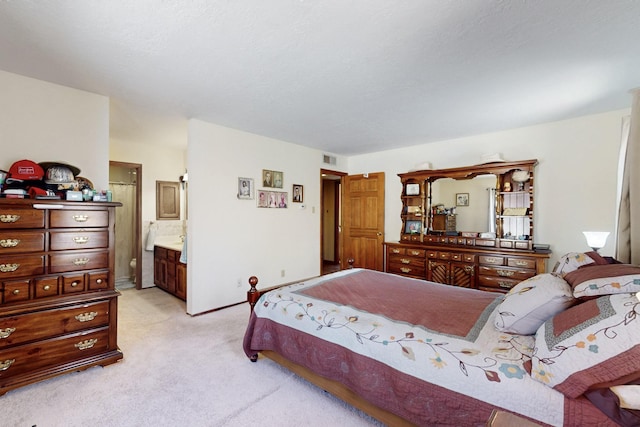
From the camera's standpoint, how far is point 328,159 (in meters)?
5.34

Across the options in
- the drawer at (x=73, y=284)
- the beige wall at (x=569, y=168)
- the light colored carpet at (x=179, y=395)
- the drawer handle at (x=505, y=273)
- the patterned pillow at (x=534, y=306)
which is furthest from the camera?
the drawer handle at (x=505, y=273)

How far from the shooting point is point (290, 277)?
15.4ft

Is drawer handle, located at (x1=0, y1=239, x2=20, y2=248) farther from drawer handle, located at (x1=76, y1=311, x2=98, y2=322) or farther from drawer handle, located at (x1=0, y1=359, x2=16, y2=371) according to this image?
drawer handle, located at (x1=0, y1=359, x2=16, y2=371)

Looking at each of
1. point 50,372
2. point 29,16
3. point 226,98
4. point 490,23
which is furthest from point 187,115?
point 490,23

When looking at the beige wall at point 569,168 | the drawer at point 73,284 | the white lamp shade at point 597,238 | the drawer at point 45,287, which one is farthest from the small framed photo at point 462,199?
the drawer at point 45,287

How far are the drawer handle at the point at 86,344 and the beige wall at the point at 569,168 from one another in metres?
4.88

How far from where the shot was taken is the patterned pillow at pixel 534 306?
4.81 ft

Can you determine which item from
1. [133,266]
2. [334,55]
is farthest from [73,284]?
[133,266]

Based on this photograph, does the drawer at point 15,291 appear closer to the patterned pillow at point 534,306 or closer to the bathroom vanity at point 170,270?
the bathroom vanity at point 170,270

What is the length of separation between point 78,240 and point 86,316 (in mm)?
613

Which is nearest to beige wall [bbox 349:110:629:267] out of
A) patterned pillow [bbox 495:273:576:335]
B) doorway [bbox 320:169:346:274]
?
patterned pillow [bbox 495:273:576:335]

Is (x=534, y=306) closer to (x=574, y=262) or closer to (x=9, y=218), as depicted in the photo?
(x=574, y=262)

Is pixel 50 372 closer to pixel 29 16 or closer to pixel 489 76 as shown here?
pixel 29 16

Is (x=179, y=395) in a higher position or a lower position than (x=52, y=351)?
lower
